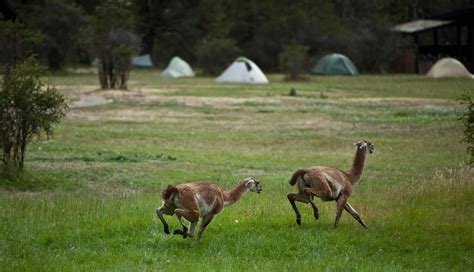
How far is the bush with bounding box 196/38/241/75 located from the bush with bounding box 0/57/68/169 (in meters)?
51.0

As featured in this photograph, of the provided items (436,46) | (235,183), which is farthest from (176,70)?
(235,183)

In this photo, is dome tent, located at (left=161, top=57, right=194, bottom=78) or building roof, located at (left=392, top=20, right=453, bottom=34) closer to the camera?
dome tent, located at (left=161, top=57, right=194, bottom=78)

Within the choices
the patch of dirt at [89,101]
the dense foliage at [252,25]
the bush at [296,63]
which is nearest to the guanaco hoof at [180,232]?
the patch of dirt at [89,101]

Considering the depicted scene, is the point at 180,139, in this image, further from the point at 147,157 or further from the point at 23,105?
the point at 23,105

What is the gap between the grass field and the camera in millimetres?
9289

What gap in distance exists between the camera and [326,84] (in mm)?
53906

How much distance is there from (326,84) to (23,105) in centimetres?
3902

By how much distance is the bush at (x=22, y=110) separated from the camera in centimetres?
1627

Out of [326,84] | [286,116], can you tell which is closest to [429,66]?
[326,84]

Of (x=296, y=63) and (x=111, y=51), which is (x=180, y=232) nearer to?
(x=111, y=51)

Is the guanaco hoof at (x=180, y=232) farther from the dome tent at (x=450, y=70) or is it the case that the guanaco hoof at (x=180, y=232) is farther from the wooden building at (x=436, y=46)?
the wooden building at (x=436, y=46)

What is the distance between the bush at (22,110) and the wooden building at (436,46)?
162 ft

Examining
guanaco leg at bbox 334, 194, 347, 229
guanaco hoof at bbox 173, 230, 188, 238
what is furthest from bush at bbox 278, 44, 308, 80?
guanaco hoof at bbox 173, 230, 188, 238

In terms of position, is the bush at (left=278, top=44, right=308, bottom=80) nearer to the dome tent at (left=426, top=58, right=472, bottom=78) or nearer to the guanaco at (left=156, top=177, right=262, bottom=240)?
the dome tent at (left=426, top=58, right=472, bottom=78)
